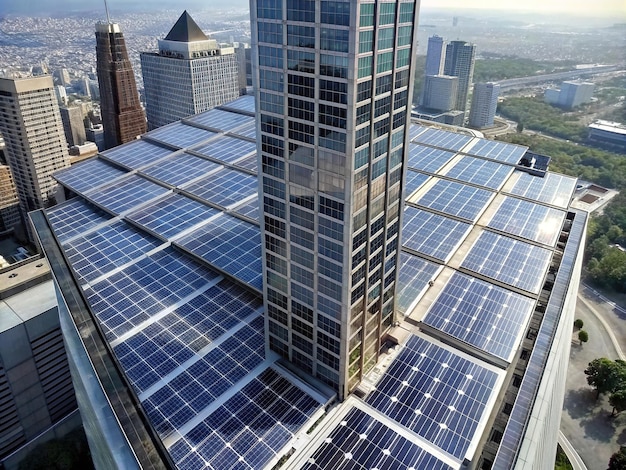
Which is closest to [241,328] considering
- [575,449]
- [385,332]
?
[385,332]

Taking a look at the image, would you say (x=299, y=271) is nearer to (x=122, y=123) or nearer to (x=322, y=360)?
(x=322, y=360)

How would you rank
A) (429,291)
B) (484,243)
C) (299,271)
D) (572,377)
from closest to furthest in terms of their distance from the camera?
(299,271)
(429,291)
(484,243)
(572,377)

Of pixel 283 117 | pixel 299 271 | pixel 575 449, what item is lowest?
pixel 575 449

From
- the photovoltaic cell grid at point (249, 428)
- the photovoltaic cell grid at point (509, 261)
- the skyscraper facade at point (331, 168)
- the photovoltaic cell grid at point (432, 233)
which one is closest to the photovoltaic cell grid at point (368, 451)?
the photovoltaic cell grid at point (249, 428)

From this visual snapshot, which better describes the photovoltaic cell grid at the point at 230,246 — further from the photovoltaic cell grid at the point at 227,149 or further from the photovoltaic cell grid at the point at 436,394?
the photovoltaic cell grid at the point at 227,149

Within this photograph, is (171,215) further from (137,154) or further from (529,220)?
(529,220)

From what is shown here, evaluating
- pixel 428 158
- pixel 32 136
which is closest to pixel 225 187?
pixel 428 158
